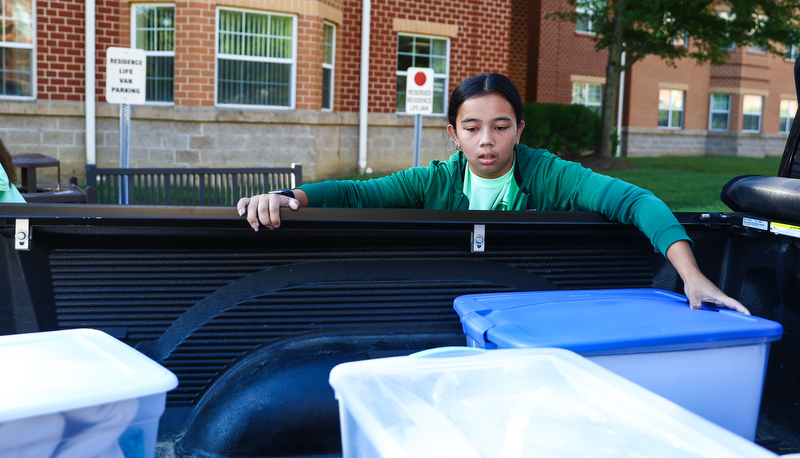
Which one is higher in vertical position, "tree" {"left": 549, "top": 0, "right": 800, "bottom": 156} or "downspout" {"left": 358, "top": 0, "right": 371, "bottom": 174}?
"tree" {"left": 549, "top": 0, "right": 800, "bottom": 156}

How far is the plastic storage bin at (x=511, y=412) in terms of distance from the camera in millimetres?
1063

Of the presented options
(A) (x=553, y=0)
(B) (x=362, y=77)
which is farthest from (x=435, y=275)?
(A) (x=553, y=0)

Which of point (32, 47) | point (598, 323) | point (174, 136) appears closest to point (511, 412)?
point (598, 323)

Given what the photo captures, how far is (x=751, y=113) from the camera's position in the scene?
92.9 ft

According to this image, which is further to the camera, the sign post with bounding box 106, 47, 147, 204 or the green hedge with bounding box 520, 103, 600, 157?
the green hedge with bounding box 520, 103, 600, 157

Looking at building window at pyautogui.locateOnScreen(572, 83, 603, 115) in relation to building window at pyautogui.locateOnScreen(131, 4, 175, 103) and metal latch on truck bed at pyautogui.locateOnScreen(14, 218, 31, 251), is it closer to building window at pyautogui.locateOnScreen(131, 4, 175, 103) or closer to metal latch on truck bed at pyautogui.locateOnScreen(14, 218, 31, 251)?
building window at pyautogui.locateOnScreen(131, 4, 175, 103)

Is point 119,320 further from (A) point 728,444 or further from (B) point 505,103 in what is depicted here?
(A) point 728,444

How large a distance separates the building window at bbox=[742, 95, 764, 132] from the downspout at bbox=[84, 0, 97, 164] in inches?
948

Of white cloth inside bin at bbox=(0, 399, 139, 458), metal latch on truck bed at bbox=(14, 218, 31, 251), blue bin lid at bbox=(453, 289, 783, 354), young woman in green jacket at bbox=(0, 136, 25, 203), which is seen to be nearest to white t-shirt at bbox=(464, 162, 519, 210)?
blue bin lid at bbox=(453, 289, 783, 354)

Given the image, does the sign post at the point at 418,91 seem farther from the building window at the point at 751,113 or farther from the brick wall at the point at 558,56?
the building window at the point at 751,113

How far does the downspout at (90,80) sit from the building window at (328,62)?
4028 millimetres

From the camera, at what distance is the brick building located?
482 inches

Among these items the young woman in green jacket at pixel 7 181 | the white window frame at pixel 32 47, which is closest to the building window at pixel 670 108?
the white window frame at pixel 32 47

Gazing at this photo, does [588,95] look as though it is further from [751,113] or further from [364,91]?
[364,91]
